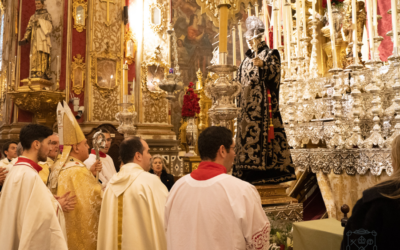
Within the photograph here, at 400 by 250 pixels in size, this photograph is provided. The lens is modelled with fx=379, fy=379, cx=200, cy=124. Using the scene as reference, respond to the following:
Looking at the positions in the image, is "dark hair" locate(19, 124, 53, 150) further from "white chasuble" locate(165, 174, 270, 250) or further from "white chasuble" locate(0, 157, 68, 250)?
"white chasuble" locate(165, 174, 270, 250)

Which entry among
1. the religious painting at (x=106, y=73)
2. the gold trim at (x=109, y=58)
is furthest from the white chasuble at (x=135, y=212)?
the religious painting at (x=106, y=73)

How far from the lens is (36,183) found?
8.66ft

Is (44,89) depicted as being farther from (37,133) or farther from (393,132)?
(393,132)

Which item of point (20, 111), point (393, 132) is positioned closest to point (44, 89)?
point (20, 111)

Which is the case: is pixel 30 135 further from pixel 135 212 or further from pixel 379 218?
pixel 379 218

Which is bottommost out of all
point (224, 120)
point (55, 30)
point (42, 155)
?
point (42, 155)

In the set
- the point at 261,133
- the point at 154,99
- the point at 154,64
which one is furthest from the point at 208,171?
the point at 154,64

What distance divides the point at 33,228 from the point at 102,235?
0.74 m

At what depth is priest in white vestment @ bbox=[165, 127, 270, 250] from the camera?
1931 mm

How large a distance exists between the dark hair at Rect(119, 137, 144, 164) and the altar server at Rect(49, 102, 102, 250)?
443 millimetres

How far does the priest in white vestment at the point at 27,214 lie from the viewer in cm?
253

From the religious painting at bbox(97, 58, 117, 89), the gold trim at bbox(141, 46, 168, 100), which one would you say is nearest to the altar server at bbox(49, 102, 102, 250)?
the religious painting at bbox(97, 58, 117, 89)

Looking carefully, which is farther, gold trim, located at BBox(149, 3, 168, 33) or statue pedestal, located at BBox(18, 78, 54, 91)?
gold trim, located at BBox(149, 3, 168, 33)

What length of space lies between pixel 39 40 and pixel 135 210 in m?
7.16
